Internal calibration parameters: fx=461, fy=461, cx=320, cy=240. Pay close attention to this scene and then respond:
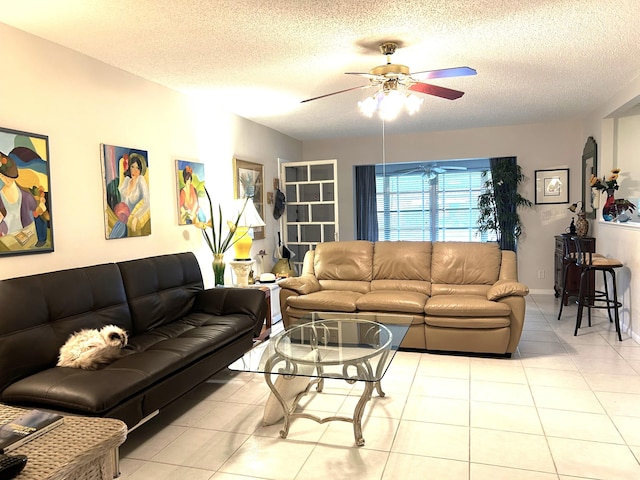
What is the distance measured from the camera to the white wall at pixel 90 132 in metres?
2.80

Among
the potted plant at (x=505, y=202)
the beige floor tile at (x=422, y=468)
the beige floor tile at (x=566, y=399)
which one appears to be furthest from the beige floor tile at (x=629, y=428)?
the potted plant at (x=505, y=202)

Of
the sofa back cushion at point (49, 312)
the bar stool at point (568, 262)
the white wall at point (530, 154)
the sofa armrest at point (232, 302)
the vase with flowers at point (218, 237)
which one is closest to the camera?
the sofa back cushion at point (49, 312)

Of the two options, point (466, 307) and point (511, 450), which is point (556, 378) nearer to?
point (466, 307)

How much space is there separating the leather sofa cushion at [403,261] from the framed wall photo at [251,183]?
161cm

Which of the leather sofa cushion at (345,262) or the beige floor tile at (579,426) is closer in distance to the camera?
the beige floor tile at (579,426)

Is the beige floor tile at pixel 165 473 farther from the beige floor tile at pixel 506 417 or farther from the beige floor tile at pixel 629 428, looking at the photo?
the beige floor tile at pixel 629 428

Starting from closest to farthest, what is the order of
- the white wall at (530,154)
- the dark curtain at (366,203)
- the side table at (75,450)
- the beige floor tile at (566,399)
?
the side table at (75,450) < the beige floor tile at (566,399) < the white wall at (530,154) < the dark curtain at (366,203)

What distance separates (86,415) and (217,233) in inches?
112

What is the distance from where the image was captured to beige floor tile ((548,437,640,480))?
2215mm

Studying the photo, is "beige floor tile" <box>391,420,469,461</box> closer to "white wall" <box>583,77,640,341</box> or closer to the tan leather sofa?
the tan leather sofa

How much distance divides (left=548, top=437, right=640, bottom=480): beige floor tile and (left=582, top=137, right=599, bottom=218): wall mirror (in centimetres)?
363

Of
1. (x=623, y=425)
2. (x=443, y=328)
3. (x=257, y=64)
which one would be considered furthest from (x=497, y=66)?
(x=623, y=425)

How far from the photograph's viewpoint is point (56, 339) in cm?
264

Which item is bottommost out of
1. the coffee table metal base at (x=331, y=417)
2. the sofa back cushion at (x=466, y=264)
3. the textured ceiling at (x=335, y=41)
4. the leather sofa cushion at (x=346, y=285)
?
the coffee table metal base at (x=331, y=417)
